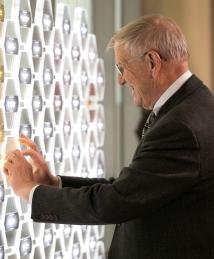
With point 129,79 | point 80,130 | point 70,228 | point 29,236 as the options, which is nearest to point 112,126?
point 80,130

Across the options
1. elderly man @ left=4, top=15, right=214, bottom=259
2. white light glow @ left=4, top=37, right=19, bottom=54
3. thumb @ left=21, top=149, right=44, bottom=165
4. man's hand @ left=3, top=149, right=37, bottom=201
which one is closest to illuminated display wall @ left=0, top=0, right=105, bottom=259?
white light glow @ left=4, top=37, right=19, bottom=54

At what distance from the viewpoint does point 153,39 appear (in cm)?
143

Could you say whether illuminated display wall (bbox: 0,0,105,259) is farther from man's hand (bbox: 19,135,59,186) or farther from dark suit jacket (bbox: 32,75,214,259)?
dark suit jacket (bbox: 32,75,214,259)

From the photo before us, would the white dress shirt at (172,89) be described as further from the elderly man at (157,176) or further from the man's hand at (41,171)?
the man's hand at (41,171)

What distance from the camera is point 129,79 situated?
1.52 metres

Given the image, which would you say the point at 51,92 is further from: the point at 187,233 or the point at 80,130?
the point at 187,233

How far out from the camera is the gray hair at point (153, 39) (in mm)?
1434

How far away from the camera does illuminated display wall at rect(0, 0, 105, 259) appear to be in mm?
2059

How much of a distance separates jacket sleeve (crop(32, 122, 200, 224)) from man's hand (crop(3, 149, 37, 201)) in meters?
0.15

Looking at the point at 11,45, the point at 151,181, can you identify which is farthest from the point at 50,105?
the point at 151,181

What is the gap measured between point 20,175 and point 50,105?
0.82m

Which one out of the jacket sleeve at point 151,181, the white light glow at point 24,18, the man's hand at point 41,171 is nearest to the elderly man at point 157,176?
the jacket sleeve at point 151,181

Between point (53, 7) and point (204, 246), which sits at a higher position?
point (53, 7)

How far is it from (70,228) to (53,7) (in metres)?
0.97
